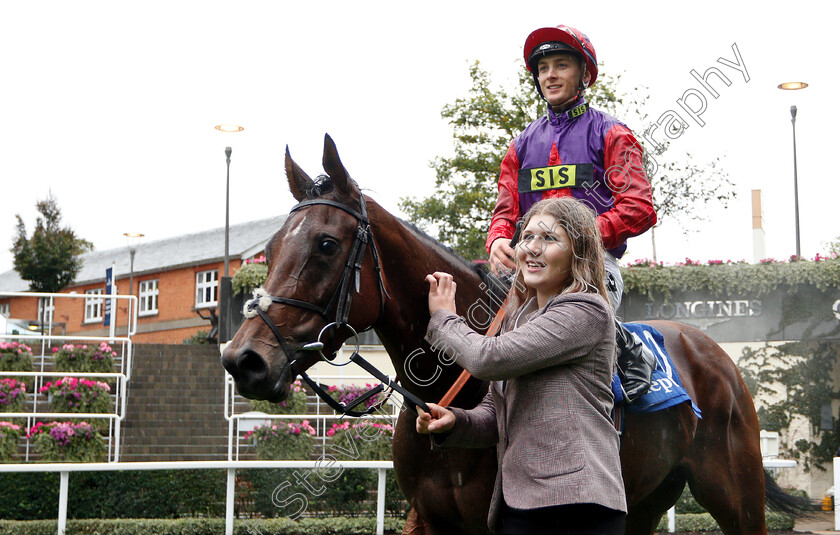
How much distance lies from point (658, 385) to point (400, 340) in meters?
1.06

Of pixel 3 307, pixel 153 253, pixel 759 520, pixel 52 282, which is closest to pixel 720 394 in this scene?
pixel 759 520

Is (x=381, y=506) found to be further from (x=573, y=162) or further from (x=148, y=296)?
(x=148, y=296)

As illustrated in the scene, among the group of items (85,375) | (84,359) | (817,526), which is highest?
(84,359)

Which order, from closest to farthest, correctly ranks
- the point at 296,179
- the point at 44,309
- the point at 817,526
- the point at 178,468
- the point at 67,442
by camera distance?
the point at 296,179 < the point at 178,468 < the point at 67,442 < the point at 817,526 < the point at 44,309

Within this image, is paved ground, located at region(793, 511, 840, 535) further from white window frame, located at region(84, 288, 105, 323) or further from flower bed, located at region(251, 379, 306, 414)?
white window frame, located at region(84, 288, 105, 323)

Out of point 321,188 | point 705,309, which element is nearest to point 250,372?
point 321,188

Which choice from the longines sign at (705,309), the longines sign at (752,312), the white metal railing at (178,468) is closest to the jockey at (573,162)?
the white metal railing at (178,468)

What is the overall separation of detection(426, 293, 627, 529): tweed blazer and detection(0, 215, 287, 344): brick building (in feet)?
99.2

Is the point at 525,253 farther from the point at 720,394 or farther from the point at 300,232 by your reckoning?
the point at 720,394

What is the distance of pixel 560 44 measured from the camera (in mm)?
3459

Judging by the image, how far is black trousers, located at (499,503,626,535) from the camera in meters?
1.99

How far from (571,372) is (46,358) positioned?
14.2m

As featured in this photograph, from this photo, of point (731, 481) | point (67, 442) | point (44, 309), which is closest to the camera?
point (731, 481)

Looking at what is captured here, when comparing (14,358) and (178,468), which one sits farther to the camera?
(14,358)
